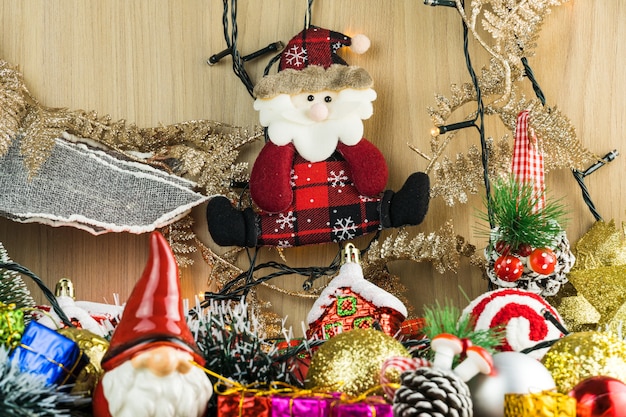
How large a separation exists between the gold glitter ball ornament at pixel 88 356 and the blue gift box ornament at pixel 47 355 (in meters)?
0.01

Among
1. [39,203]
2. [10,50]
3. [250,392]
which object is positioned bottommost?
[250,392]

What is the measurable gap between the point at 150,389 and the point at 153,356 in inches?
1.2

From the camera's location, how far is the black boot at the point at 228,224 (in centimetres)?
104

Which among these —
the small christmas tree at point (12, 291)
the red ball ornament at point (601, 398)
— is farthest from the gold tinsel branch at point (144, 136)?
the red ball ornament at point (601, 398)

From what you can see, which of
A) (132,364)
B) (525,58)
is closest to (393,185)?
(525,58)

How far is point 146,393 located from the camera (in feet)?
2.04

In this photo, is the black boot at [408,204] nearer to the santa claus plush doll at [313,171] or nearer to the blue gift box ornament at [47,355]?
the santa claus plush doll at [313,171]

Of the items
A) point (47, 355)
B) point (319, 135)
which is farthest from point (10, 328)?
point (319, 135)

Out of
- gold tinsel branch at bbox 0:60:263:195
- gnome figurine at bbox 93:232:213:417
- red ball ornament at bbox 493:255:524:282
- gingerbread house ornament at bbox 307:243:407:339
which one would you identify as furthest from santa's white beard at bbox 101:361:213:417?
gold tinsel branch at bbox 0:60:263:195

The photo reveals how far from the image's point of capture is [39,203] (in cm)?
109

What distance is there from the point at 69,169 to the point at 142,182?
10 cm

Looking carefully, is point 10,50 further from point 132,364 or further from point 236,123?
point 132,364

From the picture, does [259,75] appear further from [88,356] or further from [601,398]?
[601,398]

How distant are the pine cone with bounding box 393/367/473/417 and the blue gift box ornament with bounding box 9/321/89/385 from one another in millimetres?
281
